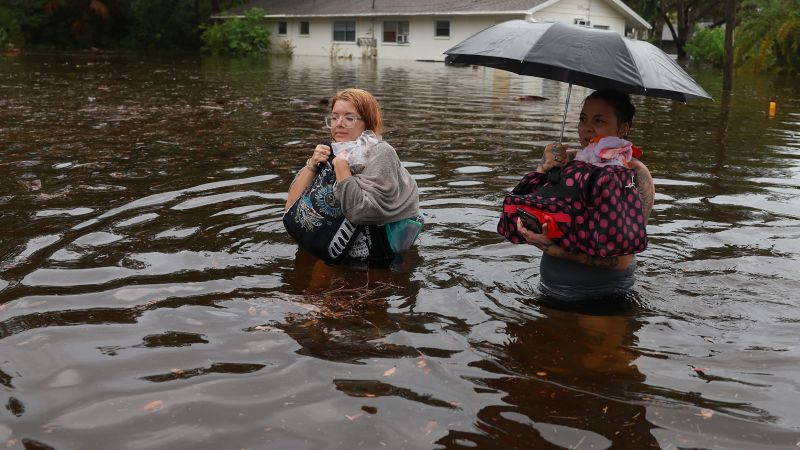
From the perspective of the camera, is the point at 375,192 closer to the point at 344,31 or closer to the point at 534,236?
the point at 534,236

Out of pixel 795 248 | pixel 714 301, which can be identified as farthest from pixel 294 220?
pixel 795 248

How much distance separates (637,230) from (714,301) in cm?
131

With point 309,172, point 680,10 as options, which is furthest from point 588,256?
point 680,10

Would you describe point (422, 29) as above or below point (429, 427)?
above

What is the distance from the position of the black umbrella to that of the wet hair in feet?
2.57

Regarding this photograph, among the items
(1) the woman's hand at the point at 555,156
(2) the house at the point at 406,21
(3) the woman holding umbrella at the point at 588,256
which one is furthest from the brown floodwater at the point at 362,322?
(2) the house at the point at 406,21

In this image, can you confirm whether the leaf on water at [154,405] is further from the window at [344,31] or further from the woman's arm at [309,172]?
the window at [344,31]

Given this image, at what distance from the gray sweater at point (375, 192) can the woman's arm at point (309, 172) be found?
0.30 metres

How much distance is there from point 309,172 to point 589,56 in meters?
2.18

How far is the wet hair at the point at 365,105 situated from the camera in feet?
17.4

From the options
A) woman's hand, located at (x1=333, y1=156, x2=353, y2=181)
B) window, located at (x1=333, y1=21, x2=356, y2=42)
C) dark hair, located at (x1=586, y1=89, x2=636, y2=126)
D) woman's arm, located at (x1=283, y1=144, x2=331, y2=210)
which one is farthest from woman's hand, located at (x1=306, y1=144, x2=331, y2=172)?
window, located at (x1=333, y1=21, x2=356, y2=42)

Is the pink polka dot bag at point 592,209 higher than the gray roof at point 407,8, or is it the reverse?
the gray roof at point 407,8

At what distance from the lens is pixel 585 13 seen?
4009cm

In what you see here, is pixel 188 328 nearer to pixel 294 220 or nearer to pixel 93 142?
pixel 294 220
